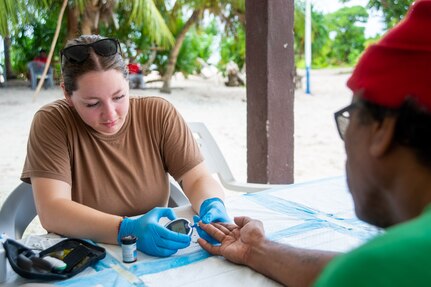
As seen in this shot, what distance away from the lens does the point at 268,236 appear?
4.64ft

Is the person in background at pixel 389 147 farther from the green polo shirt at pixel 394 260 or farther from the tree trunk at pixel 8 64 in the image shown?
the tree trunk at pixel 8 64

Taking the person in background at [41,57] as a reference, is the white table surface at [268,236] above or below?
below

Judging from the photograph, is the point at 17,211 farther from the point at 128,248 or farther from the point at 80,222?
the point at 128,248

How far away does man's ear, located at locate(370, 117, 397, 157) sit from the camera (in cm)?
66

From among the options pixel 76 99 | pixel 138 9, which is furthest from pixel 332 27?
pixel 76 99

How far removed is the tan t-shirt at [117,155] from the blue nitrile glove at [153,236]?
1.18 feet

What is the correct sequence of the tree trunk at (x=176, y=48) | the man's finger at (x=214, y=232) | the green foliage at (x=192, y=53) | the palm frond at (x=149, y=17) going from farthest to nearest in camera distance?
1. the green foliage at (x=192, y=53)
2. the tree trunk at (x=176, y=48)
3. the palm frond at (x=149, y=17)
4. the man's finger at (x=214, y=232)

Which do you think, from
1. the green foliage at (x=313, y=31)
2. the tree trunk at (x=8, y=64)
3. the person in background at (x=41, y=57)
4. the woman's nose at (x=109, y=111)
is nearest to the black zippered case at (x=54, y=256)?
the woman's nose at (x=109, y=111)

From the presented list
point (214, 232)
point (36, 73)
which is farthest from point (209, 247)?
point (36, 73)

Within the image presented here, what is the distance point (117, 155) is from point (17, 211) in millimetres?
479

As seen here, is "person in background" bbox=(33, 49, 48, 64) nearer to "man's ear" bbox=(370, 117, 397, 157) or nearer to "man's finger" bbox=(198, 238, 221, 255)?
"man's finger" bbox=(198, 238, 221, 255)

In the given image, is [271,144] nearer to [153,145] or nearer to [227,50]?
[153,145]

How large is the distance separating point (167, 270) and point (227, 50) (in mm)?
12686

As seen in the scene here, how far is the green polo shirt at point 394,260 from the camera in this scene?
1.60 ft
